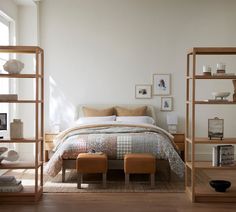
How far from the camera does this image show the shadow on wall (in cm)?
816

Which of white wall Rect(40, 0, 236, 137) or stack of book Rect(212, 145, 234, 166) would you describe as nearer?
stack of book Rect(212, 145, 234, 166)

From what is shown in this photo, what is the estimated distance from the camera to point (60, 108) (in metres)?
8.18

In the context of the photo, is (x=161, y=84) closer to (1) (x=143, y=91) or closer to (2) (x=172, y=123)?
(1) (x=143, y=91)

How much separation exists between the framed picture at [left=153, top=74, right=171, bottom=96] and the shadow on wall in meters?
1.75

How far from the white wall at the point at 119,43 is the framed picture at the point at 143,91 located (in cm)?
11

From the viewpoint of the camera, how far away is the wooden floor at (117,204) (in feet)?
14.4

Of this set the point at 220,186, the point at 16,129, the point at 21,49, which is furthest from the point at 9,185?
the point at 220,186

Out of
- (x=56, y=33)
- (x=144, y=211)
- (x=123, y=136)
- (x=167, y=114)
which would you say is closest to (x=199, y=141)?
(x=144, y=211)

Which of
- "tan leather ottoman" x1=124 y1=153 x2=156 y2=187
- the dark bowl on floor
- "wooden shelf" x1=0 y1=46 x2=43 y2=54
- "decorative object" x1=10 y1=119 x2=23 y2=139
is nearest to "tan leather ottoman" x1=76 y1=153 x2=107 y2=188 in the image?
"tan leather ottoman" x1=124 y1=153 x2=156 y2=187

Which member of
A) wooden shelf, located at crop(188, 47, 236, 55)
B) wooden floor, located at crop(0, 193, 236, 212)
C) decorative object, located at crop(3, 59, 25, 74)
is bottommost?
wooden floor, located at crop(0, 193, 236, 212)

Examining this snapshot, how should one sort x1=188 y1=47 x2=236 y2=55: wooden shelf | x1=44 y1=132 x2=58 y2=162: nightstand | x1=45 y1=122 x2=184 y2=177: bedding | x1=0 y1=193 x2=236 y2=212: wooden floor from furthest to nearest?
x1=44 y1=132 x2=58 y2=162: nightstand < x1=45 y1=122 x2=184 y2=177: bedding < x1=188 y1=47 x2=236 y2=55: wooden shelf < x1=0 y1=193 x2=236 y2=212: wooden floor

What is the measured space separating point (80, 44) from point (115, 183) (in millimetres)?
3476

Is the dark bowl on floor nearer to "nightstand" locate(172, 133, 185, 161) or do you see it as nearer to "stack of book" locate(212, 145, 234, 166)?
"stack of book" locate(212, 145, 234, 166)

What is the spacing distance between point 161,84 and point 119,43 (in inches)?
47.6
